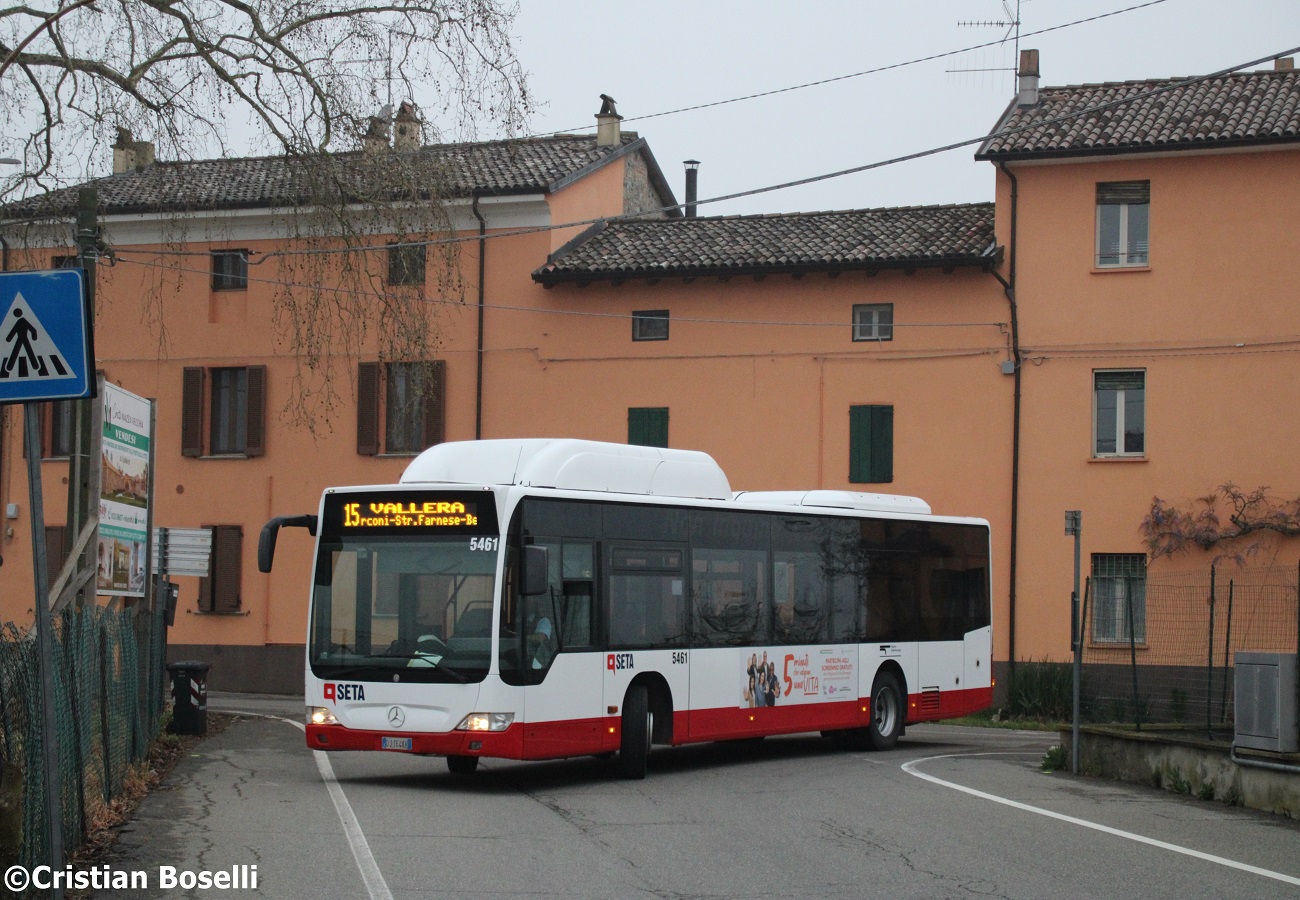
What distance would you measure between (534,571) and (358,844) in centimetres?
410

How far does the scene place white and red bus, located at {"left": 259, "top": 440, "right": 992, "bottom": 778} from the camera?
50.3ft

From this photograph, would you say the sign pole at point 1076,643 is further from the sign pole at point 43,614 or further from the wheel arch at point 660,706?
the sign pole at point 43,614

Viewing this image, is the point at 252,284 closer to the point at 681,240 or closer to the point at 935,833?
the point at 681,240

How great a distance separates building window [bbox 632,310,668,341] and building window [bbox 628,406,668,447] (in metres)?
1.45

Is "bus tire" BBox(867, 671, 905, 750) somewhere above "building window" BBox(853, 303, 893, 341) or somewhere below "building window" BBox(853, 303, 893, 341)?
below

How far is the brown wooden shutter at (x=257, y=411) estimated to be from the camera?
3606cm

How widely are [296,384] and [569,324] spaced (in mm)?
5975

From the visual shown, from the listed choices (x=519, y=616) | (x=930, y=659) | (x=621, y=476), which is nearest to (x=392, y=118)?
(x=621, y=476)

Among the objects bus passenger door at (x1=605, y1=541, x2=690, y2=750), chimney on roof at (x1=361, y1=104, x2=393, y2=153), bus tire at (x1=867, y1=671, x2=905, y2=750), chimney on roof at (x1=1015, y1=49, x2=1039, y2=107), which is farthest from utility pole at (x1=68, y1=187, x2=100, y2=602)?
chimney on roof at (x1=1015, y1=49, x2=1039, y2=107)

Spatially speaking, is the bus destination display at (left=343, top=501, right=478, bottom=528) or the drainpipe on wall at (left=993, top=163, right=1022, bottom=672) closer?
the bus destination display at (left=343, top=501, right=478, bottom=528)

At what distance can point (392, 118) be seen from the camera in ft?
60.5

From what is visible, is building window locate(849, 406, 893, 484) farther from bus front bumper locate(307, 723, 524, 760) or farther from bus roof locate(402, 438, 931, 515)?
bus front bumper locate(307, 723, 524, 760)

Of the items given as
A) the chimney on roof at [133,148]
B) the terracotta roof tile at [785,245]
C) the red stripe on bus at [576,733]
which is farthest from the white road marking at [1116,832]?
the terracotta roof tile at [785,245]

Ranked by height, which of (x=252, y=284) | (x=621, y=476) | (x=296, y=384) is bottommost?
(x=621, y=476)
